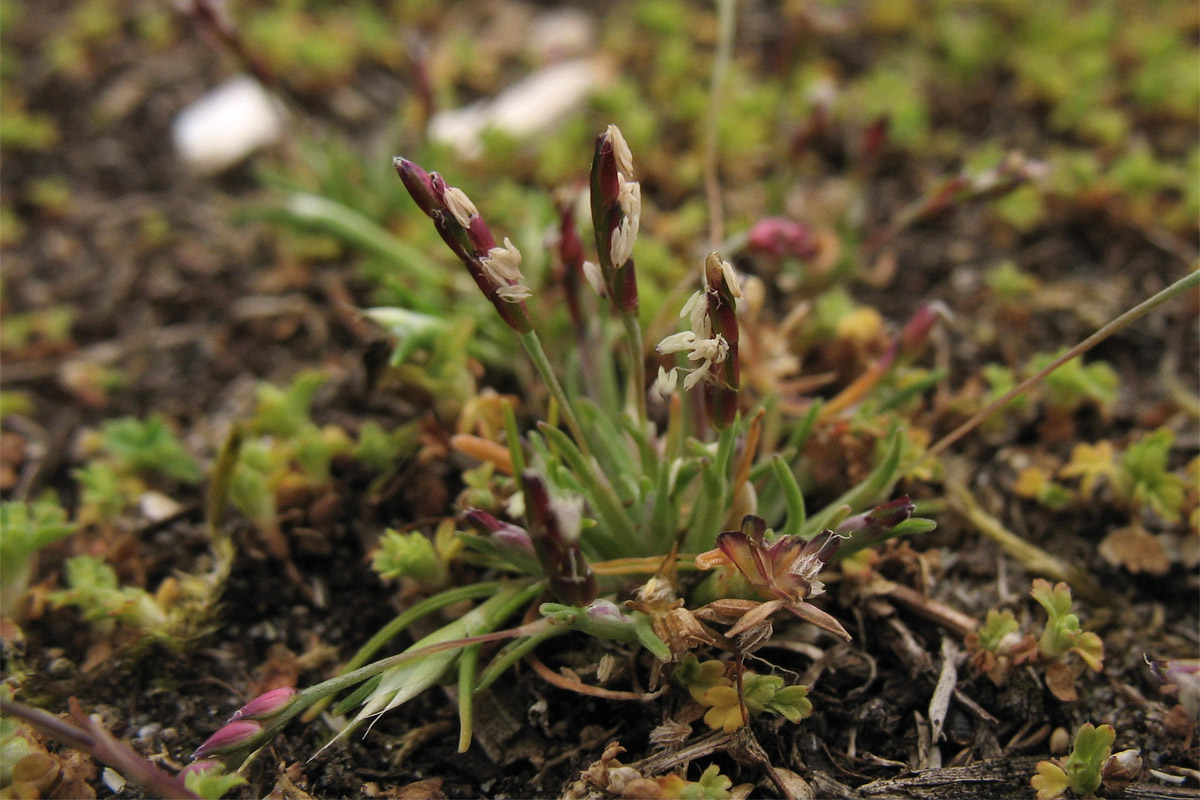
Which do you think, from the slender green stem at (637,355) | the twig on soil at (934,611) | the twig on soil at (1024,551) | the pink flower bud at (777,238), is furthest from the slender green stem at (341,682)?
the pink flower bud at (777,238)

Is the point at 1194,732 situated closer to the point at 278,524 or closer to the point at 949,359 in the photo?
the point at 949,359

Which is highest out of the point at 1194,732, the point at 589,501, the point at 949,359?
the point at 589,501

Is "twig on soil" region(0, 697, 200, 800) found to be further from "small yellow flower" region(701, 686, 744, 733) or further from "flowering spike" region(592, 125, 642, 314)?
"flowering spike" region(592, 125, 642, 314)

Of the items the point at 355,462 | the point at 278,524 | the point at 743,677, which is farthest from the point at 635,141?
the point at 743,677

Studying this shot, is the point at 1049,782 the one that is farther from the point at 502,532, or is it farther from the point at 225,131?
the point at 225,131

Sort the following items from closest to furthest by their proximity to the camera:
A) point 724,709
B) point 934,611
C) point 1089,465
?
point 724,709, point 934,611, point 1089,465

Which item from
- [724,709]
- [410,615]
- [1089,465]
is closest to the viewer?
Answer: [724,709]

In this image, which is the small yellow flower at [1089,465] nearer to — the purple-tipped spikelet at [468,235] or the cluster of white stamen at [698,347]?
the cluster of white stamen at [698,347]

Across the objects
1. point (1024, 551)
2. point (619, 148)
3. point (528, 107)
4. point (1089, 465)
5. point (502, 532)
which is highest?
point (528, 107)

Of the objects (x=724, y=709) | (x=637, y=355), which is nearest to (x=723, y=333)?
(x=637, y=355)
